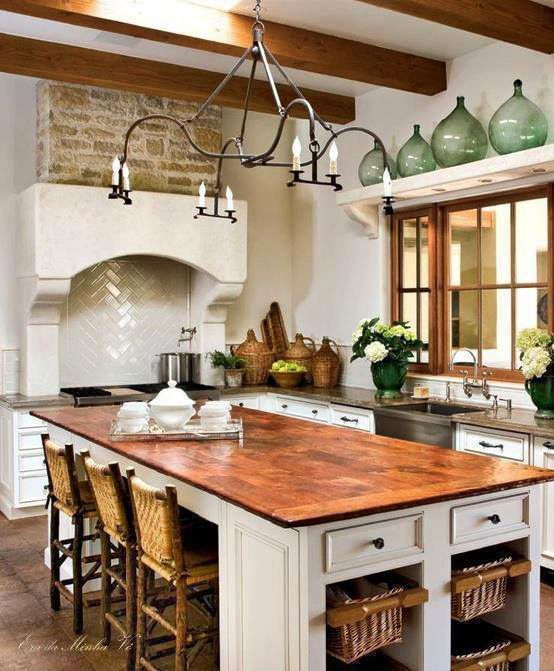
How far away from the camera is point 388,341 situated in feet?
19.2

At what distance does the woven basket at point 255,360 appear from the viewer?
7.05m

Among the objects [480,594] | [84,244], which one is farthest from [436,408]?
[84,244]

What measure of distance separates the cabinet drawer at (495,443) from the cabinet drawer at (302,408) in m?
1.54

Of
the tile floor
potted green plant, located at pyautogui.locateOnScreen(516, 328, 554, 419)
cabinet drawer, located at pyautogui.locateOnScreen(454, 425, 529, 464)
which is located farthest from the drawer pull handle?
the tile floor

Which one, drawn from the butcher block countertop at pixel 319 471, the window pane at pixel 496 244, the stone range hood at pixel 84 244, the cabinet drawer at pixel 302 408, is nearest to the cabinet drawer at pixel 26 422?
the stone range hood at pixel 84 244

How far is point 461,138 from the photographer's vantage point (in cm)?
524

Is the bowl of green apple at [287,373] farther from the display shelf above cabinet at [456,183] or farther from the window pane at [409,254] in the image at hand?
the display shelf above cabinet at [456,183]

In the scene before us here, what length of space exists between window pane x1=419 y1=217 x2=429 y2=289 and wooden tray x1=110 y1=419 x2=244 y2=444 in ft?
9.22

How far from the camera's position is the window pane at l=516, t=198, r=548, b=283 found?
17.0 feet

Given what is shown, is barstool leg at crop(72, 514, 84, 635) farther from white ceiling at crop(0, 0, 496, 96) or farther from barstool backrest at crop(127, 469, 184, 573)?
white ceiling at crop(0, 0, 496, 96)

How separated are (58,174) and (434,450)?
3.90 m

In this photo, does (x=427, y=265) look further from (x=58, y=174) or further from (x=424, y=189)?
(x=58, y=174)

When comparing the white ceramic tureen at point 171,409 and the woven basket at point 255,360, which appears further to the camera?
the woven basket at point 255,360

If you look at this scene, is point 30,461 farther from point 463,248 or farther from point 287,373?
point 463,248
